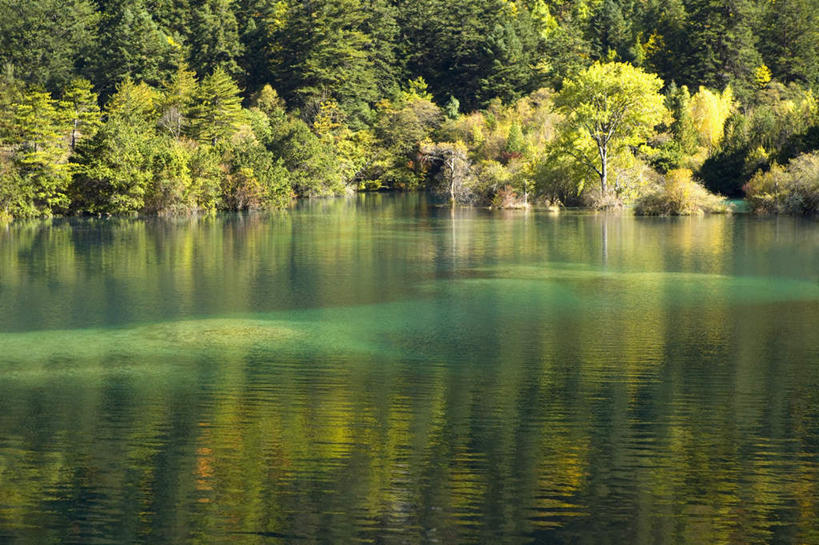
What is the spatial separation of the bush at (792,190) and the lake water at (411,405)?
2902cm

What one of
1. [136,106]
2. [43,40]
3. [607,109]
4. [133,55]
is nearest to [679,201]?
[607,109]

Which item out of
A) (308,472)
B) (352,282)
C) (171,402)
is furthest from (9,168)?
(308,472)

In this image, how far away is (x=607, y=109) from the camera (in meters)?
60.2

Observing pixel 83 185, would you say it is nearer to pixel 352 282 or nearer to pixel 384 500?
pixel 352 282

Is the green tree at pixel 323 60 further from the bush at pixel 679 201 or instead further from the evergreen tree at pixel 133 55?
the bush at pixel 679 201

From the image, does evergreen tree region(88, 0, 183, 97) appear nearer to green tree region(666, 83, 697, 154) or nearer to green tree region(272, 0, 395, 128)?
green tree region(272, 0, 395, 128)

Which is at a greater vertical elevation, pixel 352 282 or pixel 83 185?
pixel 83 185

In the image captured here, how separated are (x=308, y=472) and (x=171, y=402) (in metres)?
4.26

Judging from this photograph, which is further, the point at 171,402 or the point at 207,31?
the point at 207,31

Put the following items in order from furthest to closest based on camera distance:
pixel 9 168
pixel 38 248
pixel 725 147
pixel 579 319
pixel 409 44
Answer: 1. pixel 409 44
2. pixel 725 147
3. pixel 9 168
4. pixel 38 248
5. pixel 579 319

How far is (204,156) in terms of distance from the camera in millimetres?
64312

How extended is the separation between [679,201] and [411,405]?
48.0 m

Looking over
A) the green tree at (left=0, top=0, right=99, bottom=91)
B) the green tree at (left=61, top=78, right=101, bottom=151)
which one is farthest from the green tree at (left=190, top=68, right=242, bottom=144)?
the green tree at (left=0, top=0, right=99, bottom=91)

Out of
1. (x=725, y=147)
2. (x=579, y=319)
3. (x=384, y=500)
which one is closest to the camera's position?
(x=384, y=500)
